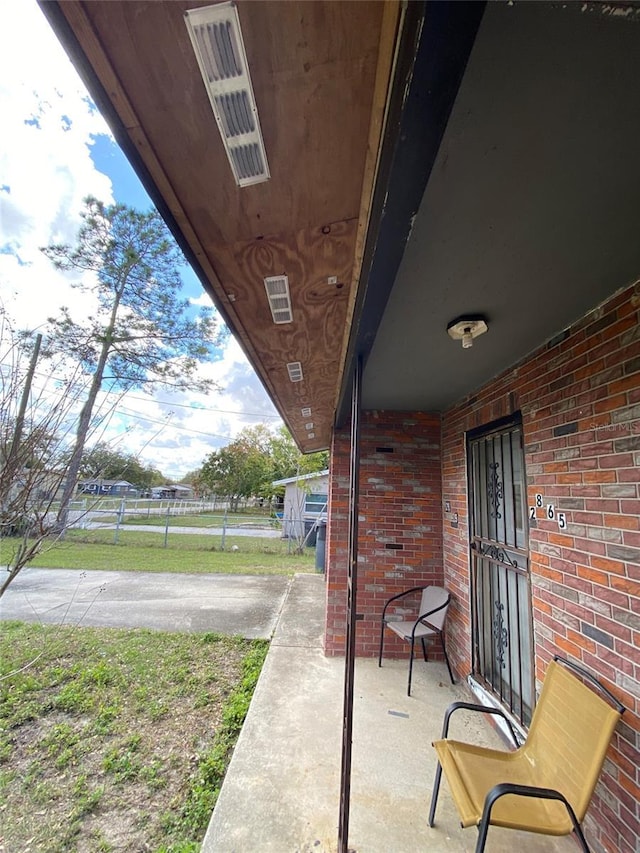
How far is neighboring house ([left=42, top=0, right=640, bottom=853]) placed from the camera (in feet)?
2.34

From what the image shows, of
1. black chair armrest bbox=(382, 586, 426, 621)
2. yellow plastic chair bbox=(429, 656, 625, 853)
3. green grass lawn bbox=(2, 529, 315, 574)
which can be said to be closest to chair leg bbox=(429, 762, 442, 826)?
yellow plastic chair bbox=(429, 656, 625, 853)

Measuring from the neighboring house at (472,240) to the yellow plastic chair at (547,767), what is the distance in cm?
13

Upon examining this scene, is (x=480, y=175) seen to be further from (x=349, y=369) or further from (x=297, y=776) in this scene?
(x=297, y=776)

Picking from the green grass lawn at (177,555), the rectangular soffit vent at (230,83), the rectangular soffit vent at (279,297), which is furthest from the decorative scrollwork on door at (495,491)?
the green grass lawn at (177,555)

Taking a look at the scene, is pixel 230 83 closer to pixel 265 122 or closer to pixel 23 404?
pixel 265 122

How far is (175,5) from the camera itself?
0.66m

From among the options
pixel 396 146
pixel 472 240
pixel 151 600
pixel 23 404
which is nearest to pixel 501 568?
pixel 472 240

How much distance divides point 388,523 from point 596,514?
87.2 inches

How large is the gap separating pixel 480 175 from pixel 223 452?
104 ft

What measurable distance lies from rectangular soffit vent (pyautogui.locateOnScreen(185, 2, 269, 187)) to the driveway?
4.13m

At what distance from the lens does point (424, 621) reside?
131 inches

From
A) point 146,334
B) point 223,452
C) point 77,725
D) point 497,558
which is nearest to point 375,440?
point 497,558

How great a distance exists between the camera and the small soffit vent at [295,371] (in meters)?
2.48

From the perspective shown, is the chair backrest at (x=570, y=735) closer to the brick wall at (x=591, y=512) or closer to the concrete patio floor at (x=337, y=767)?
the brick wall at (x=591, y=512)
